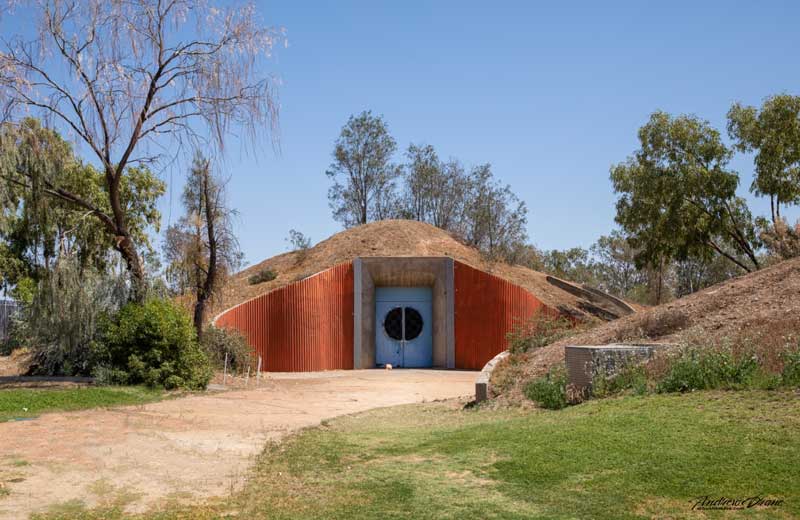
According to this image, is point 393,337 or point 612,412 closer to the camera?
point 612,412

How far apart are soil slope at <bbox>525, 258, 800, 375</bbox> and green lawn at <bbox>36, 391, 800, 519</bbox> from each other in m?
2.91

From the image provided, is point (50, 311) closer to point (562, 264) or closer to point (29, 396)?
point (29, 396)

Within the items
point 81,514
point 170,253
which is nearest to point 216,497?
point 81,514

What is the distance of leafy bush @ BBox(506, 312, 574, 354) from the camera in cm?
1710

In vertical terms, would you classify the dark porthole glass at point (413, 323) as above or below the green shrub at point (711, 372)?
above

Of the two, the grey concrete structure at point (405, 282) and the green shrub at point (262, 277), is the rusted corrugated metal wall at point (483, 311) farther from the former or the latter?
the green shrub at point (262, 277)

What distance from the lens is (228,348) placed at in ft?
75.3

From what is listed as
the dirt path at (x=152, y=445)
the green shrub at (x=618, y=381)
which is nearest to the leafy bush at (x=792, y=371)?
the green shrub at (x=618, y=381)

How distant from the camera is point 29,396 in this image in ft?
46.2

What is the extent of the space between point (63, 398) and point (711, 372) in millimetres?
11510

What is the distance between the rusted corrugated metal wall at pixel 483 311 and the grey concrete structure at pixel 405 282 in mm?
361

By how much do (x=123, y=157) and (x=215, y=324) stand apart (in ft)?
28.8

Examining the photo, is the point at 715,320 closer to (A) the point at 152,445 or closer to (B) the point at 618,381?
(B) the point at 618,381

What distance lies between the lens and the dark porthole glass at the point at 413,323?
30.4m
